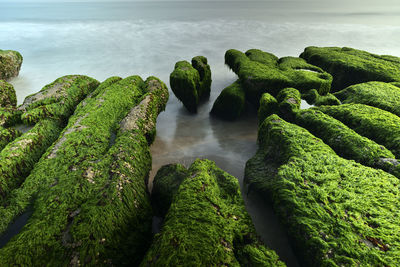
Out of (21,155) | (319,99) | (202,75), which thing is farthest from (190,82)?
(21,155)

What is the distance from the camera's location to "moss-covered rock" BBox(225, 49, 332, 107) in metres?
5.57

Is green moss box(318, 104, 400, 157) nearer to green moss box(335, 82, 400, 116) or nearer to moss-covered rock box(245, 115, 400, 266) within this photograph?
green moss box(335, 82, 400, 116)

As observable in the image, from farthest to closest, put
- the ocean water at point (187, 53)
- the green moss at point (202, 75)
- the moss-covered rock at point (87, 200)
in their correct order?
the green moss at point (202, 75), the ocean water at point (187, 53), the moss-covered rock at point (87, 200)

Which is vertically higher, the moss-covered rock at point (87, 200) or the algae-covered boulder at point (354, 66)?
the algae-covered boulder at point (354, 66)

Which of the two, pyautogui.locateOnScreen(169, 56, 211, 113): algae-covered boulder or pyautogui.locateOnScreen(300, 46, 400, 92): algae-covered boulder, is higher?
pyautogui.locateOnScreen(300, 46, 400, 92): algae-covered boulder

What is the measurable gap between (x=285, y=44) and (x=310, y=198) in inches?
510

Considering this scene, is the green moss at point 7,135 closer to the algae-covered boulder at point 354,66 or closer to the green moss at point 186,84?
the green moss at point 186,84

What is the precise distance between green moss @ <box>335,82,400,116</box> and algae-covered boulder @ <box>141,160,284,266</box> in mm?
3579

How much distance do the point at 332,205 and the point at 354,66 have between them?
542cm

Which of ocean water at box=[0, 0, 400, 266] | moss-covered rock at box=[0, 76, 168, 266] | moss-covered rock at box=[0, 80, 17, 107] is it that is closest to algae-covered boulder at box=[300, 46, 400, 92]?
ocean water at box=[0, 0, 400, 266]

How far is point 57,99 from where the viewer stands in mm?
4855

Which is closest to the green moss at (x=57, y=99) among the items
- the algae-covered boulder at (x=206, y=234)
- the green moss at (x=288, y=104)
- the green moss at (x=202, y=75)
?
the green moss at (x=202, y=75)

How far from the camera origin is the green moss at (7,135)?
3.66 m

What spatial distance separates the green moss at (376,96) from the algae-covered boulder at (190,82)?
3.47 meters
